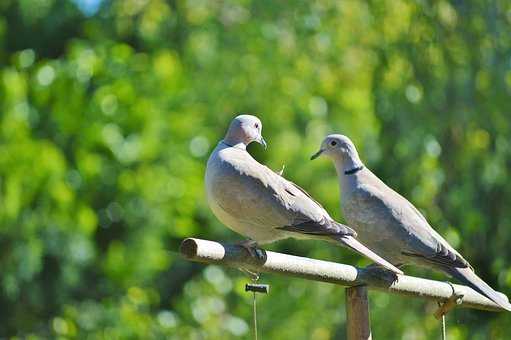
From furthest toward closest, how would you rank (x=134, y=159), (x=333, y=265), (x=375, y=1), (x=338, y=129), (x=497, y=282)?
(x=338, y=129), (x=134, y=159), (x=375, y=1), (x=497, y=282), (x=333, y=265)

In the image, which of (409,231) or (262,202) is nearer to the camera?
(262,202)

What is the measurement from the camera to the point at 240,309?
35.4 ft

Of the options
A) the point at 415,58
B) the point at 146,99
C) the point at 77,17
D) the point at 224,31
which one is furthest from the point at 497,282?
the point at 77,17

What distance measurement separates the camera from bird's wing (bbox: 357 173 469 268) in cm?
482

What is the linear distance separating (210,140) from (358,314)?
27.4 ft

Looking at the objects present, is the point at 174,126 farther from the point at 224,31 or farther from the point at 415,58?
the point at 415,58

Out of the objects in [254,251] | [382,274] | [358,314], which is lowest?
[358,314]

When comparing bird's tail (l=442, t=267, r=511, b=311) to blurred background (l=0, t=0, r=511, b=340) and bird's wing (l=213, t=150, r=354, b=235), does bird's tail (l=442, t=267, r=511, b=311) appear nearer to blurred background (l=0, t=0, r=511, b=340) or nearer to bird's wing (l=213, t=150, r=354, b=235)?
bird's wing (l=213, t=150, r=354, b=235)

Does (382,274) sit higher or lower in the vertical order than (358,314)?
higher

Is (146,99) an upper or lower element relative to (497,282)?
upper

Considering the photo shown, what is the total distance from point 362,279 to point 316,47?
917cm

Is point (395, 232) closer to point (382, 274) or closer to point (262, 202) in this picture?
point (382, 274)

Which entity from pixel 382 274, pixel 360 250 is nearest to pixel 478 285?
pixel 382 274

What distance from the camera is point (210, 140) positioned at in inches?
495
